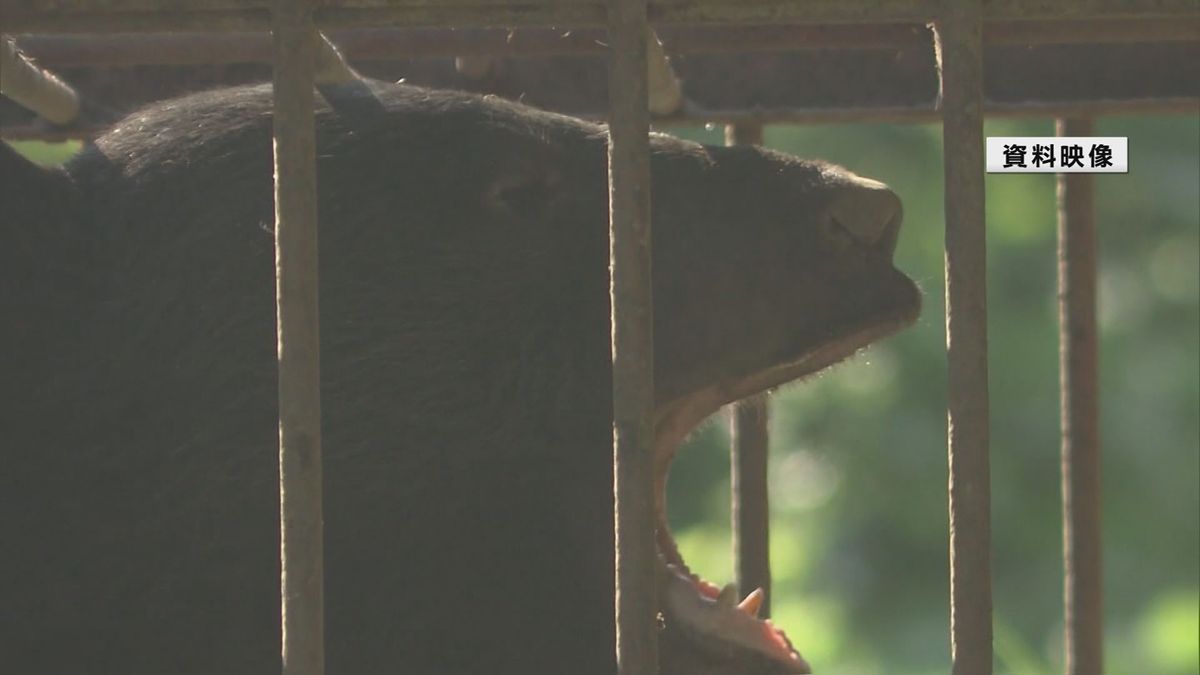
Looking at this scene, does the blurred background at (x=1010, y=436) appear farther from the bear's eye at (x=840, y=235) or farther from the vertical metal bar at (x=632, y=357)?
the vertical metal bar at (x=632, y=357)

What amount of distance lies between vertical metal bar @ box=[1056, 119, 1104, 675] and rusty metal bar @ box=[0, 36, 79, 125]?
1641 mm

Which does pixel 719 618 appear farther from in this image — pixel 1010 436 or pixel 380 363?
Answer: pixel 1010 436

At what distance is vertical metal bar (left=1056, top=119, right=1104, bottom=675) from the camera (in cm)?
324

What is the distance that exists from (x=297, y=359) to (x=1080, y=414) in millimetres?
1768

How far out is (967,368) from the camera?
75.3 inches

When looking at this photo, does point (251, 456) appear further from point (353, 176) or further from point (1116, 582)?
point (1116, 582)

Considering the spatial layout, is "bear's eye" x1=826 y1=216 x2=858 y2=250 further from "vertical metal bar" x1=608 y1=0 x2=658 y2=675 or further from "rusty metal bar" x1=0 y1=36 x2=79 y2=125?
"rusty metal bar" x1=0 y1=36 x2=79 y2=125

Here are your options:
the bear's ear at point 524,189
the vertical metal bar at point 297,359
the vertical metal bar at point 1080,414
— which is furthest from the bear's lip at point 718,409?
the vertical metal bar at point 1080,414

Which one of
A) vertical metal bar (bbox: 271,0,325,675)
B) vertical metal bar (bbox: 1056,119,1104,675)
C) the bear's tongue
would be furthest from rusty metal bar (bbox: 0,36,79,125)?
vertical metal bar (bbox: 1056,119,1104,675)

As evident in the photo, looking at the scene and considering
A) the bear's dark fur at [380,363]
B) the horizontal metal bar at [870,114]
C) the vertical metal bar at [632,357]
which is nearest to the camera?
the vertical metal bar at [632,357]

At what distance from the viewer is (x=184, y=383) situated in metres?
2.29

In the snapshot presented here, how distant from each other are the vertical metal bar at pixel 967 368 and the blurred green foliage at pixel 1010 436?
9.75m

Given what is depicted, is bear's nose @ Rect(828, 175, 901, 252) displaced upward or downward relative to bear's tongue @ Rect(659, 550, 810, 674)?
upward

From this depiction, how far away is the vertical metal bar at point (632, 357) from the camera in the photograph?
1.89m
